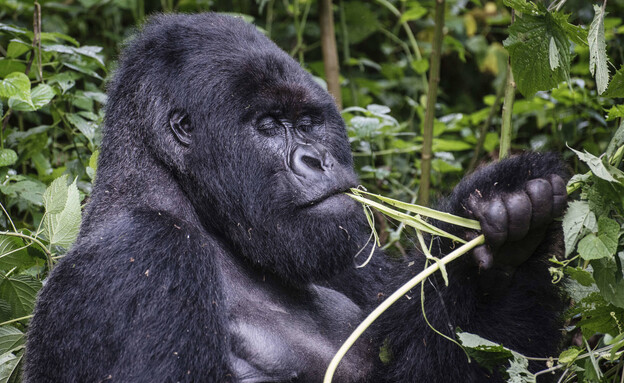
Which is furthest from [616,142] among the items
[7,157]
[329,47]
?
[329,47]

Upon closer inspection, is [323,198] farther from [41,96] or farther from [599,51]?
[41,96]

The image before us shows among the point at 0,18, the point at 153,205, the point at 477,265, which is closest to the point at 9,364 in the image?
the point at 153,205

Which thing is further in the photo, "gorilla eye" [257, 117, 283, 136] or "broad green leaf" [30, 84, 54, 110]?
"broad green leaf" [30, 84, 54, 110]

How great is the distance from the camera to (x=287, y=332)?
2.89 m

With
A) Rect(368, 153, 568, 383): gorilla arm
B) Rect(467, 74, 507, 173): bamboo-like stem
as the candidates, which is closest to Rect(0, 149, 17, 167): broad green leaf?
Rect(368, 153, 568, 383): gorilla arm

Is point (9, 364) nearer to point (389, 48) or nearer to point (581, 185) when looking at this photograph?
point (581, 185)

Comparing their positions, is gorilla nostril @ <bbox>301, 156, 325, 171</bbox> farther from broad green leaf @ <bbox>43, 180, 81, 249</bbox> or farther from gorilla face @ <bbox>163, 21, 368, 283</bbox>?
broad green leaf @ <bbox>43, 180, 81, 249</bbox>

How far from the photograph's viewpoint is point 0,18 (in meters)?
6.24

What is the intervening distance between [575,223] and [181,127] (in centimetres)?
153

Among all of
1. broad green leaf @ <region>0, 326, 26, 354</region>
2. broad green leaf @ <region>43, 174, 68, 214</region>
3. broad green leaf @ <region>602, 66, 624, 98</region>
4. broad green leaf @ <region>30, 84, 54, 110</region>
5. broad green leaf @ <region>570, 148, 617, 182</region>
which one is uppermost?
broad green leaf @ <region>602, 66, 624, 98</region>

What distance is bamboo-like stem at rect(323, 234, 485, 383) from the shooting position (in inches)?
92.0

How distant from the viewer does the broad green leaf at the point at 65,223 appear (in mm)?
3211

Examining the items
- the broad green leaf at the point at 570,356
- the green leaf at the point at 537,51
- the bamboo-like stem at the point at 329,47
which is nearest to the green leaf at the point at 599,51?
the green leaf at the point at 537,51

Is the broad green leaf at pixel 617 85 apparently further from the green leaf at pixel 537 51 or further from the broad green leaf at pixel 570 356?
the broad green leaf at pixel 570 356
